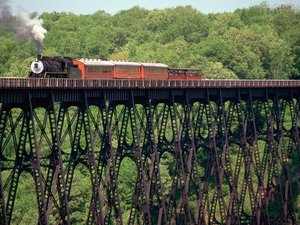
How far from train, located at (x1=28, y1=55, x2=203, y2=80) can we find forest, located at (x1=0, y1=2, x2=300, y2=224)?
18645 mm

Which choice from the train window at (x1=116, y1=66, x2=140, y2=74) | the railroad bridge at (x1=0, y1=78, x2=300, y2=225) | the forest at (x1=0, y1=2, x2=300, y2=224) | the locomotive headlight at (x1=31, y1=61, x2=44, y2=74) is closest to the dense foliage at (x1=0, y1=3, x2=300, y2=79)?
the forest at (x1=0, y1=2, x2=300, y2=224)

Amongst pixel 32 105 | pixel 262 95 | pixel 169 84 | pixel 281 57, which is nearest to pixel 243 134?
pixel 262 95

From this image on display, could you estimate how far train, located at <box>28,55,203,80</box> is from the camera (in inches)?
1695

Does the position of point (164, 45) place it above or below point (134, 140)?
above

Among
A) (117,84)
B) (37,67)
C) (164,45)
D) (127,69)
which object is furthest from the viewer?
Answer: (164,45)

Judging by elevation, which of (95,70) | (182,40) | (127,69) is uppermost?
(182,40)

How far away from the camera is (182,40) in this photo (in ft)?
394

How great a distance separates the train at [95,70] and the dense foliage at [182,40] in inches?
1625

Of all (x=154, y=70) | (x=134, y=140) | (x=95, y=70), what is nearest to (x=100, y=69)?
(x=95, y=70)

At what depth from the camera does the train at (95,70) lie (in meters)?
43.1

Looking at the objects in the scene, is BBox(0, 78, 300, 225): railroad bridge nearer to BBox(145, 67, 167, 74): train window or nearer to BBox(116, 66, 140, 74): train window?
BBox(116, 66, 140, 74): train window

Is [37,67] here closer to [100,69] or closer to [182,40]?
[100,69]

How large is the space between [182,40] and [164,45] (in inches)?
143

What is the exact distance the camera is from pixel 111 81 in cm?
4397
